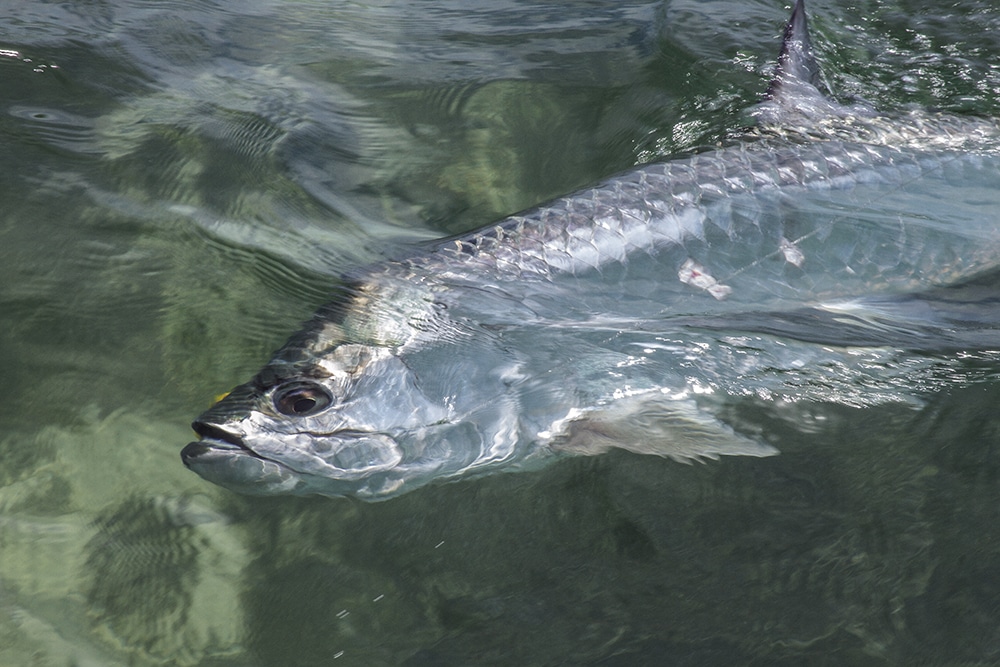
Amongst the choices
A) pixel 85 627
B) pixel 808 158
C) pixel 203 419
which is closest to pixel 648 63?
pixel 808 158

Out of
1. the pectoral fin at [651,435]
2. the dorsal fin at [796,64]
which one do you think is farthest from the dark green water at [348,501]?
the dorsal fin at [796,64]

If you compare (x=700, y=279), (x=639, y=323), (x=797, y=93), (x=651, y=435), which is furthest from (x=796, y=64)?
(x=651, y=435)

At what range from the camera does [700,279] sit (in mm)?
2777

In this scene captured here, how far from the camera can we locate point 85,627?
232 centimetres

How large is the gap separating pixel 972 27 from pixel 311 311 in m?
3.64

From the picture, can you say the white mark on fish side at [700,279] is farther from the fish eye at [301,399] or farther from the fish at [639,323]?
the fish eye at [301,399]

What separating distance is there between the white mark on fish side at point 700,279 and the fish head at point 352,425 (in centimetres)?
67

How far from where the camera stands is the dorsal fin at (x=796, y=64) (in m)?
3.70

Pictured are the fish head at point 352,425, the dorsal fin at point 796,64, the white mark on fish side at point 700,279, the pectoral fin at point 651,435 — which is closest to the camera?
the fish head at point 352,425

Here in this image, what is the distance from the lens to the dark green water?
88.9 inches

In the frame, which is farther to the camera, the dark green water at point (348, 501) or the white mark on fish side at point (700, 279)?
the white mark on fish side at point (700, 279)

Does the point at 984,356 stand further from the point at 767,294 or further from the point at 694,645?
the point at 694,645

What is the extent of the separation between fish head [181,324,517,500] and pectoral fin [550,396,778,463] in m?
0.17

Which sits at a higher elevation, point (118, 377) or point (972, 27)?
point (972, 27)
